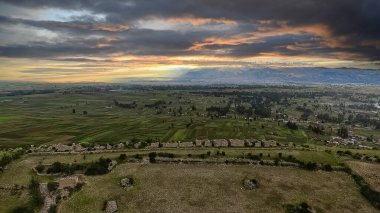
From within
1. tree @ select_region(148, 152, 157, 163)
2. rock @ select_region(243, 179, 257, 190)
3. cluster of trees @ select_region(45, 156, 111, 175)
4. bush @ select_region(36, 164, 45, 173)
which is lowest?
rock @ select_region(243, 179, 257, 190)

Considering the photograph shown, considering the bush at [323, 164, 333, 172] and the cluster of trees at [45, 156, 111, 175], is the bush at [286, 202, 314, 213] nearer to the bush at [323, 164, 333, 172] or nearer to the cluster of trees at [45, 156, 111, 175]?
the bush at [323, 164, 333, 172]

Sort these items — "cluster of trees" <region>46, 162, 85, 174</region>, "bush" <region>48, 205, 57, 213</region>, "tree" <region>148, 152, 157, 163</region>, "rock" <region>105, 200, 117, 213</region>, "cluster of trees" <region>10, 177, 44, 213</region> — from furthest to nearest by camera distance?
1. "tree" <region>148, 152, 157, 163</region>
2. "cluster of trees" <region>46, 162, 85, 174</region>
3. "cluster of trees" <region>10, 177, 44, 213</region>
4. "rock" <region>105, 200, 117, 213</region>
5. "bush" <region>48, 205, 57, 213</region>

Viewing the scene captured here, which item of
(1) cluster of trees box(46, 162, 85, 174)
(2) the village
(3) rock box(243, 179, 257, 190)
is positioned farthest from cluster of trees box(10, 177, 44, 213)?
(3) rock box(243, 179, 257, 190)

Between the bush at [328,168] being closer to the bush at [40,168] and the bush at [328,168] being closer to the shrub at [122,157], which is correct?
the shrub at [122,157]

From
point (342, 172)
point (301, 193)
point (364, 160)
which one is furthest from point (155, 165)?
point (364, 160)

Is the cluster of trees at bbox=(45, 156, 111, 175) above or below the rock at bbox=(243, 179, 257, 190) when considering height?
above

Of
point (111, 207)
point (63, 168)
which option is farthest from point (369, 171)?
point (63, 168)

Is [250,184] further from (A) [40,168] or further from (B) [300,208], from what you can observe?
(A) [40,168]
